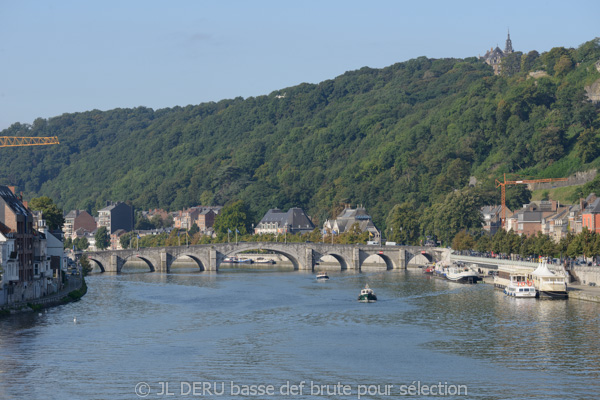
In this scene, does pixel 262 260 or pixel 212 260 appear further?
pixel 262 260

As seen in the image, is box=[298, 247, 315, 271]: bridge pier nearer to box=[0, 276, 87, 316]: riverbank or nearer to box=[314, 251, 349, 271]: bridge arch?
box=[314, 251, 349, 271]: bridge arch

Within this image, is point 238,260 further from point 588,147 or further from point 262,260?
point 588,147

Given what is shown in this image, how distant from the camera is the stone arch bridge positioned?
13512 centimetres

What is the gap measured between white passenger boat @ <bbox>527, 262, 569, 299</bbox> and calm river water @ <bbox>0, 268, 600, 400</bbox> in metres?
1.56

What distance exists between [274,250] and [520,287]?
60941 mm

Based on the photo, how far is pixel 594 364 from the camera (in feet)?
170

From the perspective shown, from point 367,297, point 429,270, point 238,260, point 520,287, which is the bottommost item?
point 367,297

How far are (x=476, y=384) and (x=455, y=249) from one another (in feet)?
303

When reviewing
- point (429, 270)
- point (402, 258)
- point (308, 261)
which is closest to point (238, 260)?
point (308, 261)

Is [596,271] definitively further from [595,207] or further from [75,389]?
[75,389]

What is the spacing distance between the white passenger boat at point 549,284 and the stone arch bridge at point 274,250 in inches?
1921

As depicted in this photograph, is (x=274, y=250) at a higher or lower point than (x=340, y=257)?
higher

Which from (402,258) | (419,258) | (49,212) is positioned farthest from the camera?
(419,258)

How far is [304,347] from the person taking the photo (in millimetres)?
58906
